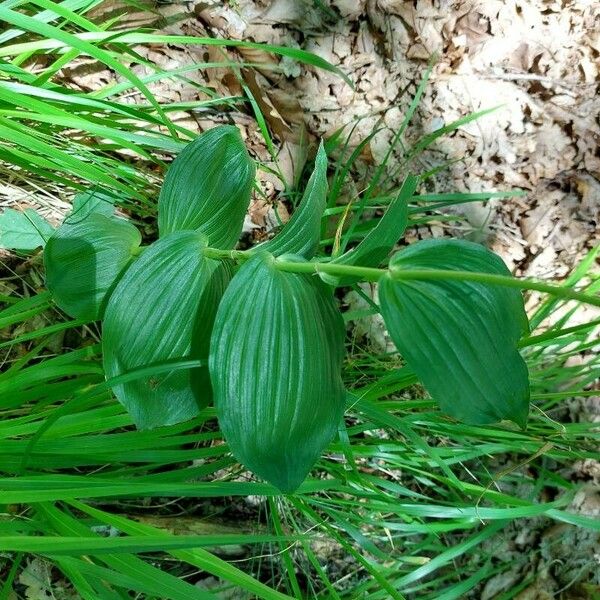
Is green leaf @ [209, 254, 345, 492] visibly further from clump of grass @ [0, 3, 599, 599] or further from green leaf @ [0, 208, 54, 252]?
green leaf @ [0, 208, 54, 252]

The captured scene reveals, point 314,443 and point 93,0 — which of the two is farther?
point 93,0

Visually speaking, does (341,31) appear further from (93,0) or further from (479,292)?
(479,292)

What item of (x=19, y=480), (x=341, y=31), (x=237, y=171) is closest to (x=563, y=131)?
(x=341, y=31)

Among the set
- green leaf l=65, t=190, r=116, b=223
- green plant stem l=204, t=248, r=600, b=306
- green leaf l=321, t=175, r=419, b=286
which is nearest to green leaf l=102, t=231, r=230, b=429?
green plant stem l=204, t=248, r=600, b=306

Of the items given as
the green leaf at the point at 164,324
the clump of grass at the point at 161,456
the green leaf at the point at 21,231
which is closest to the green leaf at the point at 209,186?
the green leaf at the point at 164,324

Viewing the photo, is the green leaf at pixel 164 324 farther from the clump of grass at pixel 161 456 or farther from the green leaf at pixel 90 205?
the green leaf at pixel 90 205

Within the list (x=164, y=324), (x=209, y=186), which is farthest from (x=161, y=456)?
(x=209, y=186)
